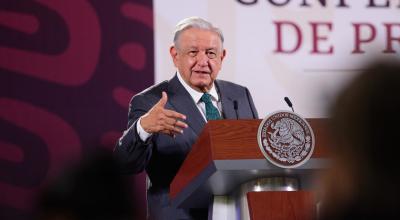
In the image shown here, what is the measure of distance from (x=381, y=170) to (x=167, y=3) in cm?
361

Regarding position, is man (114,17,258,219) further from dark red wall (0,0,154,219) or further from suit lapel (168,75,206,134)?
dark red wall (0,0,154,219)

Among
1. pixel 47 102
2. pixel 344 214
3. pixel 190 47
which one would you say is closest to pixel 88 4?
pixel 47 102

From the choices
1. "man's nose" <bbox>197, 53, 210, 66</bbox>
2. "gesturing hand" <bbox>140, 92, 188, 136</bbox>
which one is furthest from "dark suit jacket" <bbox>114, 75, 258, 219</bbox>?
"gesturing hand" <bbox>140, 92, 188, 136</bbox>

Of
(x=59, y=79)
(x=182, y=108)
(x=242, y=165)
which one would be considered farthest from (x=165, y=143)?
(x=59, y=79)

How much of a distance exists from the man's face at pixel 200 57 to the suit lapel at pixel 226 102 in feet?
0.19

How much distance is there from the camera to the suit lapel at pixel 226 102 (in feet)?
10.3

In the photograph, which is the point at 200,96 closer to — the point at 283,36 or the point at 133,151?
the point at 133,151

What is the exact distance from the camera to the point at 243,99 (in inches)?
130

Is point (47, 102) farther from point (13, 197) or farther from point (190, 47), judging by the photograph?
point (190, 47)

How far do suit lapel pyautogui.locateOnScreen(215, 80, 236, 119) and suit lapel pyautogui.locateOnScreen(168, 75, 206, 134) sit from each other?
0.48 ft

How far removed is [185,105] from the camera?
3.06 m

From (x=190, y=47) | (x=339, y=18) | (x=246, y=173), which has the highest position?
(x=339, y=18)

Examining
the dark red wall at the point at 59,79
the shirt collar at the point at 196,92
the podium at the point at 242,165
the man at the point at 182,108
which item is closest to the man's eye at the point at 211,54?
the man at the point at 182,108

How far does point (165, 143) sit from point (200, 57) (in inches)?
19.6
